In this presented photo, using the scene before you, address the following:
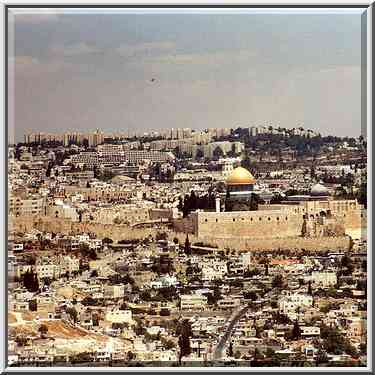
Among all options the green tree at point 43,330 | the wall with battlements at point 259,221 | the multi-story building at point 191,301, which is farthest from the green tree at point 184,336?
Answer: the green tree at point 43,330

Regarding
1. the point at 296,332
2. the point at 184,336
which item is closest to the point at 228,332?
the point at 184,336

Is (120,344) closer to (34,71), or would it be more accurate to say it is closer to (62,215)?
(62,215)

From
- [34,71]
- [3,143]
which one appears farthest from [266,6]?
[3,143]

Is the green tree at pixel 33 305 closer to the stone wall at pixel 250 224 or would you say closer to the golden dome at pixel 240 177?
the stone wall at pixel 250 224

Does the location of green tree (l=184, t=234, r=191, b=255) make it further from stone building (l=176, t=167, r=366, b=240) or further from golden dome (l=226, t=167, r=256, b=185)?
golden dome (l=226, t=167, r=256, b=185)

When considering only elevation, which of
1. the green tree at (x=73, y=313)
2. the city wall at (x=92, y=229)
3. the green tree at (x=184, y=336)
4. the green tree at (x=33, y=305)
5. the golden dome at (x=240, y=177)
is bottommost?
the green tree at (x=184, y=336)

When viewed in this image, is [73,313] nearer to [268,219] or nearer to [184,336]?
[184,336]
